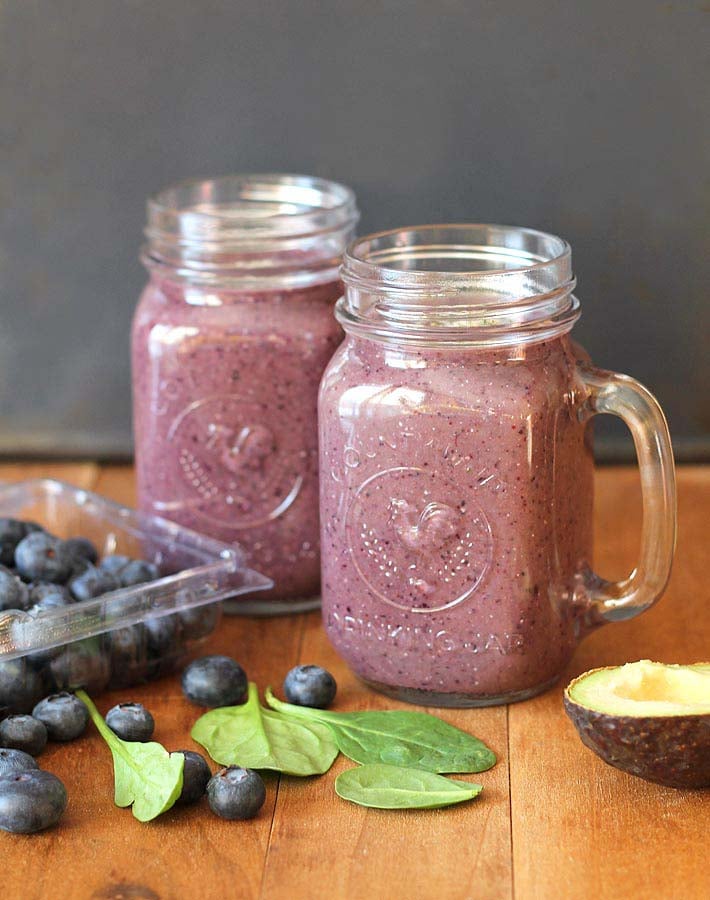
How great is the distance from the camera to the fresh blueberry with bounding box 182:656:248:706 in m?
1.09

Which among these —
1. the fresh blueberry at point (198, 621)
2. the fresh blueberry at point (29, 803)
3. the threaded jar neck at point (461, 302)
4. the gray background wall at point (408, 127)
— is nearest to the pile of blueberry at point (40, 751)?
the fresh blueberry at point (29, 803)

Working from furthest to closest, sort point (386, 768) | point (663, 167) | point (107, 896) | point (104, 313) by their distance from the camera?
1. point (104, 313)
2. point (663, 167)
3. point (386, 768)
4. point (107, 896)

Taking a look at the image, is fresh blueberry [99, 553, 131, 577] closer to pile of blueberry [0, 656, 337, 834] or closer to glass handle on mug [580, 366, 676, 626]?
pile of blueberry [0, 656, 337, 834]

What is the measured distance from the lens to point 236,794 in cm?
93

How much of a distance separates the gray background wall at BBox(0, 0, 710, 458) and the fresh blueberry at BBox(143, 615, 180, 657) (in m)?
0.60

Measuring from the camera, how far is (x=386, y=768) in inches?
38.4

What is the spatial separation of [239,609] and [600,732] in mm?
458

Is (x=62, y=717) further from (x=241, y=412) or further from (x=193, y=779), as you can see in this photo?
(x=241, y=412)

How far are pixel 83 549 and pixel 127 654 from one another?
18cm

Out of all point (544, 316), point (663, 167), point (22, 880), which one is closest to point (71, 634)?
point (22, 880)

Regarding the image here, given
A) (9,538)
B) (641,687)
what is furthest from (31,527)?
(641,687)

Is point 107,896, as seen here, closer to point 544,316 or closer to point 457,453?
point 457,453

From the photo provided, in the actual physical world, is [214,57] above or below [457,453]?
above

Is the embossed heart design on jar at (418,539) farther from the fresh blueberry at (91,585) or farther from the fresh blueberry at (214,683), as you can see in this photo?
the fresh blueberry at (91,585)
